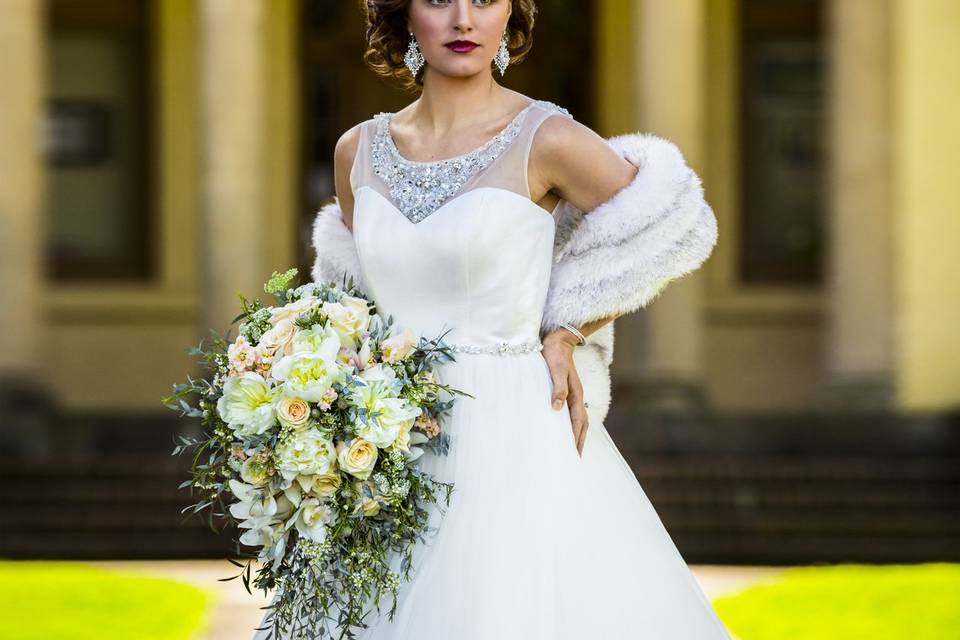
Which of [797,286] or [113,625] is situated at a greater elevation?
[797,286]

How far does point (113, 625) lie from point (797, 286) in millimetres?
8602

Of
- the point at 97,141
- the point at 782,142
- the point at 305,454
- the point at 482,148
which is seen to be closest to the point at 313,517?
the point at 305,454

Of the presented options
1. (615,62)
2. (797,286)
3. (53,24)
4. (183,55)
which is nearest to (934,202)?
(797,286)

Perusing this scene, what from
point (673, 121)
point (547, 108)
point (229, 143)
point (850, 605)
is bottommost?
point (850, 605)

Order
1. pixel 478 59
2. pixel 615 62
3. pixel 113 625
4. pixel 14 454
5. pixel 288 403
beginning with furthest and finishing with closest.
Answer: pixel 615 62 → pixel 14 454 → pixel 113 625 → pixel 478 59 → pixel 288 403

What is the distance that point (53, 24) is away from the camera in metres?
14.1

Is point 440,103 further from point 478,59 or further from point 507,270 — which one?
point 507,270

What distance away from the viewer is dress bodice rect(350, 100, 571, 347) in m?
2.81

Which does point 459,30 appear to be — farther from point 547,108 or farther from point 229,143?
point 229,143

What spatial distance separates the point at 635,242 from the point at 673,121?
8.66 meters

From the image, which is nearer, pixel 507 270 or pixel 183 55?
pixel 507 270

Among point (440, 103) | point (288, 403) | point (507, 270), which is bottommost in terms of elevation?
point (288, 403)

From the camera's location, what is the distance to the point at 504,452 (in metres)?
2.83

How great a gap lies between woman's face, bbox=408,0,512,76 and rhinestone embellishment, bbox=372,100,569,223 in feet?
0.44
